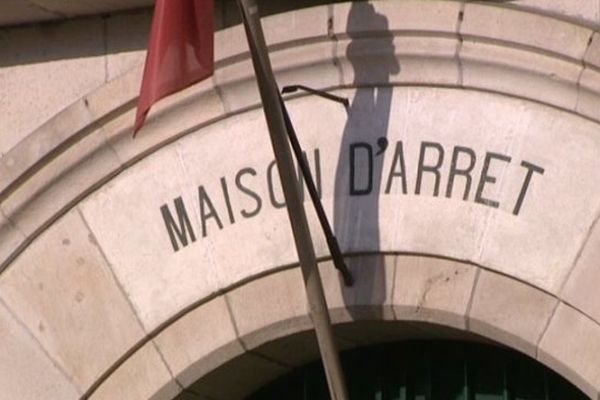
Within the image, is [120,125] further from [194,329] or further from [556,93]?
[556,93]

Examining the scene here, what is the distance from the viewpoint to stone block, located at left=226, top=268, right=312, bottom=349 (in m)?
11.5

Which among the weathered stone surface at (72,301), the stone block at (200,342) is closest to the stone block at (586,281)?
the stone block at (200,342)

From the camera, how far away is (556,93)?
11.2 metres

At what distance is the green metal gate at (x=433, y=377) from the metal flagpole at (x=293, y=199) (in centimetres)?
Answer: 89

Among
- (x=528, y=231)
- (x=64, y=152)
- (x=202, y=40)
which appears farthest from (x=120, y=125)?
(x=528, y=231)

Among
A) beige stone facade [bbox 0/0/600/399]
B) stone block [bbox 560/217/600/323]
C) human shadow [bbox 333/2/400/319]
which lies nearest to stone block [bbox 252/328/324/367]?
beige stone facade [bbox 0/0/600/399]

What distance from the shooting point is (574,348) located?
10969 mm

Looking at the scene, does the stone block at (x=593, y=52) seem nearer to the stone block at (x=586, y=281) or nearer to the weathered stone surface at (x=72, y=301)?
the stone block at (x=586, y=281)

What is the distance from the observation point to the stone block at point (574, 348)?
35.9ft

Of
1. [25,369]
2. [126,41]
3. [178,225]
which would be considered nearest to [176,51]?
[178,225]

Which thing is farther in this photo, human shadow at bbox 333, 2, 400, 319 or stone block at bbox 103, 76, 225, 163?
stone block at bbox 103, 76, 225, 163

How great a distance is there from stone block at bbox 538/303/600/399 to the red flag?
1.83 meters

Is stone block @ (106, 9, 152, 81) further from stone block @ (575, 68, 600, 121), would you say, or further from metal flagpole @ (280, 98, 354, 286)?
stone block @ (575, 68, 600, 121)

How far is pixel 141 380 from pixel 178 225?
728 mm
